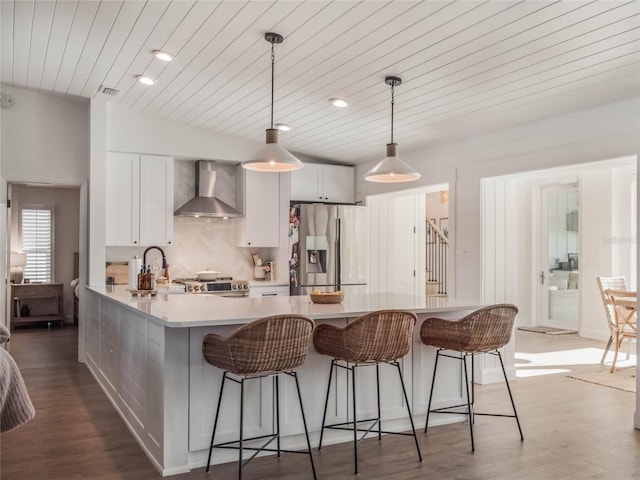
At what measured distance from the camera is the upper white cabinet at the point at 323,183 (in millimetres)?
6859

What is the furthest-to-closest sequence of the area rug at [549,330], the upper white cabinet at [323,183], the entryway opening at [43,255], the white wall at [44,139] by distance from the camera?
the entryway opening at [43,255], the area rug at [549,330], the upper white cabinet at [323,183], the white wall at [44,139]

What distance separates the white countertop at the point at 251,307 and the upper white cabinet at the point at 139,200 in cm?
174

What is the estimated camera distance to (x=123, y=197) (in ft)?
19.9

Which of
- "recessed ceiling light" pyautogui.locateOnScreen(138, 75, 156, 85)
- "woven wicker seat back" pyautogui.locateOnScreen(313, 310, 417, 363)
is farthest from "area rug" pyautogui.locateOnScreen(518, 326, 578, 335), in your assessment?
"recessed ceiling light" pyautogui.locateOnScreen(138, 75, 156, 85)

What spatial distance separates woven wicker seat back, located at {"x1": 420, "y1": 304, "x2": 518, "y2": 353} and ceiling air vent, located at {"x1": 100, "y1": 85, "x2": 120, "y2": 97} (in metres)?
3.90

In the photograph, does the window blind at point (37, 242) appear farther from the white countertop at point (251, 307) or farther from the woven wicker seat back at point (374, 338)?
the woven wicker seat back at point (374, 338)

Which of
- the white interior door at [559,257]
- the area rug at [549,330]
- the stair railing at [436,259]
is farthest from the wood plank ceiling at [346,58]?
the stair railing at [436,259]

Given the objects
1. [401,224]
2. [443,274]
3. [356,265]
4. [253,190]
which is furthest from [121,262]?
[443,274]

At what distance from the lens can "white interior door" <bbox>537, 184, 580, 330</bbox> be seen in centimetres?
864

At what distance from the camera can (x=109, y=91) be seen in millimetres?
5473

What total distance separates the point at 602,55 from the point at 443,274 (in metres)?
6.99

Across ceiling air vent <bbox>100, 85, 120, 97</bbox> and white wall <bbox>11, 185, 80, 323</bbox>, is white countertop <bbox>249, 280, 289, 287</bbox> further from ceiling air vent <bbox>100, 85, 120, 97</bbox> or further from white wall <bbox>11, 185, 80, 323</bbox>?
white wall <bbox>11, 185, 80, 323</bbox>

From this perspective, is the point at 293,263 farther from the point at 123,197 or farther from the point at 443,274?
the point at 443,274

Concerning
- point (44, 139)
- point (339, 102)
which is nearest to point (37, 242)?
point (44, 139)
